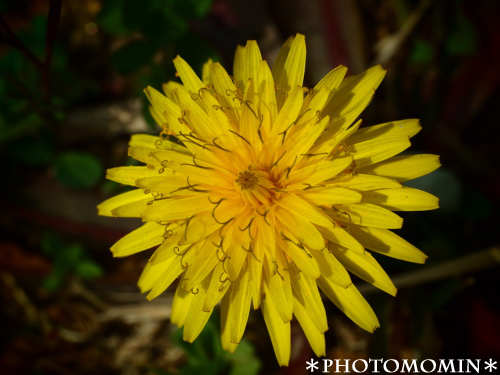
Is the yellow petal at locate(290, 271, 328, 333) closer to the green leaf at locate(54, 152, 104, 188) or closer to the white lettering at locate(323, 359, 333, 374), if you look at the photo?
the white lettering at locate(323, 359, 333, 374)

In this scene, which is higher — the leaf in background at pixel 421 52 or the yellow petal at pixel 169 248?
the leaf in background at pixel 421 52

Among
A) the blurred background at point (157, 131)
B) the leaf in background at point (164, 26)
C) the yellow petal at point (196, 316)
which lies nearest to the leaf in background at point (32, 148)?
the blurred background at point (157, 131)

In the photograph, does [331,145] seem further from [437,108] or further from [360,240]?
[437,108]

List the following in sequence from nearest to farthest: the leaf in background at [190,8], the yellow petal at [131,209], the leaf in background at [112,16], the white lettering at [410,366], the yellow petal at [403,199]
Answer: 1. the yellow petal at [403,199]
2. the yellow petal at [131,209]
3. the leaf in background at [190,8]
4. the leaf in background at [112,16]
5. the white lettering at [410,366]

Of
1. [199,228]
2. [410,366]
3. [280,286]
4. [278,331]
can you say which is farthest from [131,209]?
[410,366]

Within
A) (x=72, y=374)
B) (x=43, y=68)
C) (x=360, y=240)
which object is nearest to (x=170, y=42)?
(x=43, y=68)

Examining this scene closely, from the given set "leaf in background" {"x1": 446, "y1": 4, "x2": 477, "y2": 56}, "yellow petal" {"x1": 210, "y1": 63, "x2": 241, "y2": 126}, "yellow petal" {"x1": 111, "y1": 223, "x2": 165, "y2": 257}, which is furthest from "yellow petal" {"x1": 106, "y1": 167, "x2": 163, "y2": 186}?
"leaf in background" {"x1": 446, "y1": 4, "x2": 477, "y2": 56}

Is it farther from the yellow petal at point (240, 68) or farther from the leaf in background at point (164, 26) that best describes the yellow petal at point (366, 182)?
the leaf in background at point (164, 26)
